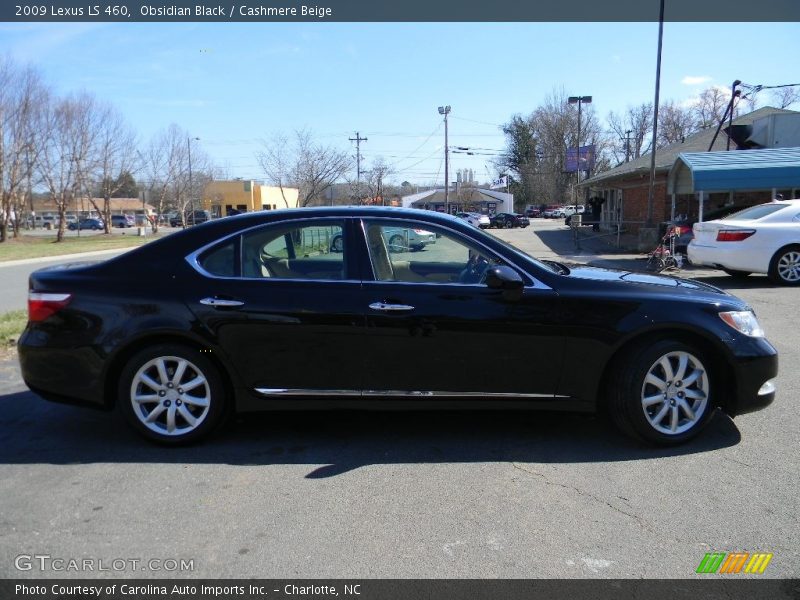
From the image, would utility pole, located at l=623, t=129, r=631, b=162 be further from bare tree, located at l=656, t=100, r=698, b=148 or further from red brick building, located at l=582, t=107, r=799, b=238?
red brick building, located at l=582, t=107, r=799, b=238

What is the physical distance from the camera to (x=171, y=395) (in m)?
4.09

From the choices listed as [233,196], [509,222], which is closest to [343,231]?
[509,222]

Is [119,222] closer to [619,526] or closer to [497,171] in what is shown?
[497,171]

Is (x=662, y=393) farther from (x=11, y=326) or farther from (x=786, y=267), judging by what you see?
(x=786, y=267)

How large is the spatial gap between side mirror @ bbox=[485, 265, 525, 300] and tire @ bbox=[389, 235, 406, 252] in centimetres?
75

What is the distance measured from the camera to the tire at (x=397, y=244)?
437cm

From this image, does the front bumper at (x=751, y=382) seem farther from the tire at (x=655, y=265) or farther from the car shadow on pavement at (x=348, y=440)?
the tire at (x=655, y=265)

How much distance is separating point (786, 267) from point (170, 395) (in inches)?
452

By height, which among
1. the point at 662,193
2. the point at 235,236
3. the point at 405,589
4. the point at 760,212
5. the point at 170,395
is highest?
the point at 662,193

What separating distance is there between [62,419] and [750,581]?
15.5 ft

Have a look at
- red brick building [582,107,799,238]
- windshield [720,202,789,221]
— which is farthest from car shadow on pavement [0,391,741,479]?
red brick building [582,107,799,238]

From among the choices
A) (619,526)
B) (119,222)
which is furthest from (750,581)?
(119,222)

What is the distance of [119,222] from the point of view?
242ft

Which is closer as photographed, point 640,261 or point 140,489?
point 140,489
